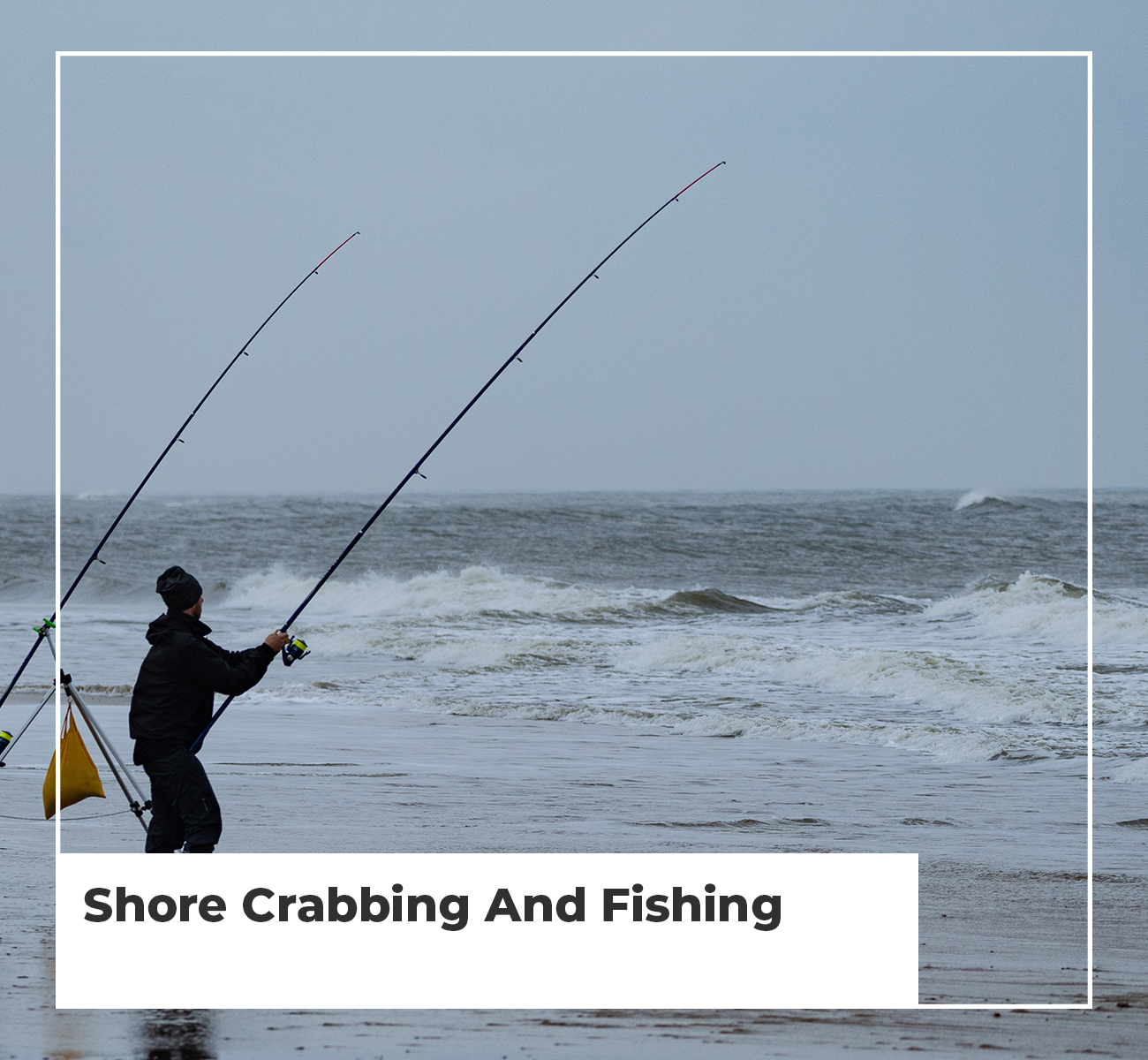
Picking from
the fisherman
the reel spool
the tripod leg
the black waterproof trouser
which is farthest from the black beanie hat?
the tripod leg

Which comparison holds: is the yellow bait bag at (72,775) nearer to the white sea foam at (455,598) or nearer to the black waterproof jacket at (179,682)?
the black waterproof jacket at (179,682)

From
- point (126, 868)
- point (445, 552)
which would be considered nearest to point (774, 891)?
point (126, 868)

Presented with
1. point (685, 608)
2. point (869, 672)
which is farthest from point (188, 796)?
point (685, 608)

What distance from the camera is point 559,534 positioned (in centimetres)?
3388

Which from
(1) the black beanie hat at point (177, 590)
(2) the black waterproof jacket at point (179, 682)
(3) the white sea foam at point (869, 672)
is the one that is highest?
(3) the white sea foam at point (869, 672)

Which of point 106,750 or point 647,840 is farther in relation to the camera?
point 647,840

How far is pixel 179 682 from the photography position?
348 centimetres

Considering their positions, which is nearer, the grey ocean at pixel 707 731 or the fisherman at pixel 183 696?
the fisherman at pixel 183 696

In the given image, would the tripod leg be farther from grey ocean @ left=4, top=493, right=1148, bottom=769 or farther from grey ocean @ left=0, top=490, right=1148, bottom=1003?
grey ocean @ left=4, top=493, right=1148, bottom=769

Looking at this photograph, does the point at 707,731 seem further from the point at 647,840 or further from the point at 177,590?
the point at 177,590

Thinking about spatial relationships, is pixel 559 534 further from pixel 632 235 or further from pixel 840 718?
pixel 632 235

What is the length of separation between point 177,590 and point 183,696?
280mm

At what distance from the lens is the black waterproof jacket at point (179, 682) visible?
3438 mm

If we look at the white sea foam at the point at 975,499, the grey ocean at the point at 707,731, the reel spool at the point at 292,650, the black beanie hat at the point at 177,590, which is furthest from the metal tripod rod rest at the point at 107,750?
the white sea foam at the point at 975,499
